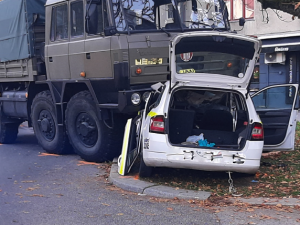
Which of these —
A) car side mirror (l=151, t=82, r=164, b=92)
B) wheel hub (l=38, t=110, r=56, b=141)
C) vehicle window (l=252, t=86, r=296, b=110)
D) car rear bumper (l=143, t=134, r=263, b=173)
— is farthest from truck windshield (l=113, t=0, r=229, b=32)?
wheel hub (l=38, t=110, r=56, b=141)

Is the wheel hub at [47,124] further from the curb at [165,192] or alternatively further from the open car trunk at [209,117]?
the open car trunk at [209,117]

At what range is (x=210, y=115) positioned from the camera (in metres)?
8.16

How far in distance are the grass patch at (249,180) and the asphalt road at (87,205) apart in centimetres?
82

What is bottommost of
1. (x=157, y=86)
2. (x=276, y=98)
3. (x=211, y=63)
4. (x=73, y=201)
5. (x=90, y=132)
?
(x=73, y=201)

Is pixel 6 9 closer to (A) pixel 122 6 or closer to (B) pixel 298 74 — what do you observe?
(A) pixel 122 6

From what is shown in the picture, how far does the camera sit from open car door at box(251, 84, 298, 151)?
27.7ft

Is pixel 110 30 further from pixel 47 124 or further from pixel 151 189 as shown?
pixel 47 124

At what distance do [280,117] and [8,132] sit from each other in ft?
25.2

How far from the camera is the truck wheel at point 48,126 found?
34.7ft

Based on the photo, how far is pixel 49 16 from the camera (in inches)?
404

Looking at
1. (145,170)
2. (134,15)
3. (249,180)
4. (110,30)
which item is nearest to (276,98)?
(249,180)

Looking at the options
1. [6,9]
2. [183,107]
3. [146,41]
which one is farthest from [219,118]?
[6,9]

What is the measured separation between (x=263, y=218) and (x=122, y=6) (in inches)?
187

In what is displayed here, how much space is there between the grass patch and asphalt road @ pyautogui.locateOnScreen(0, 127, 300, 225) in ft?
2.68
